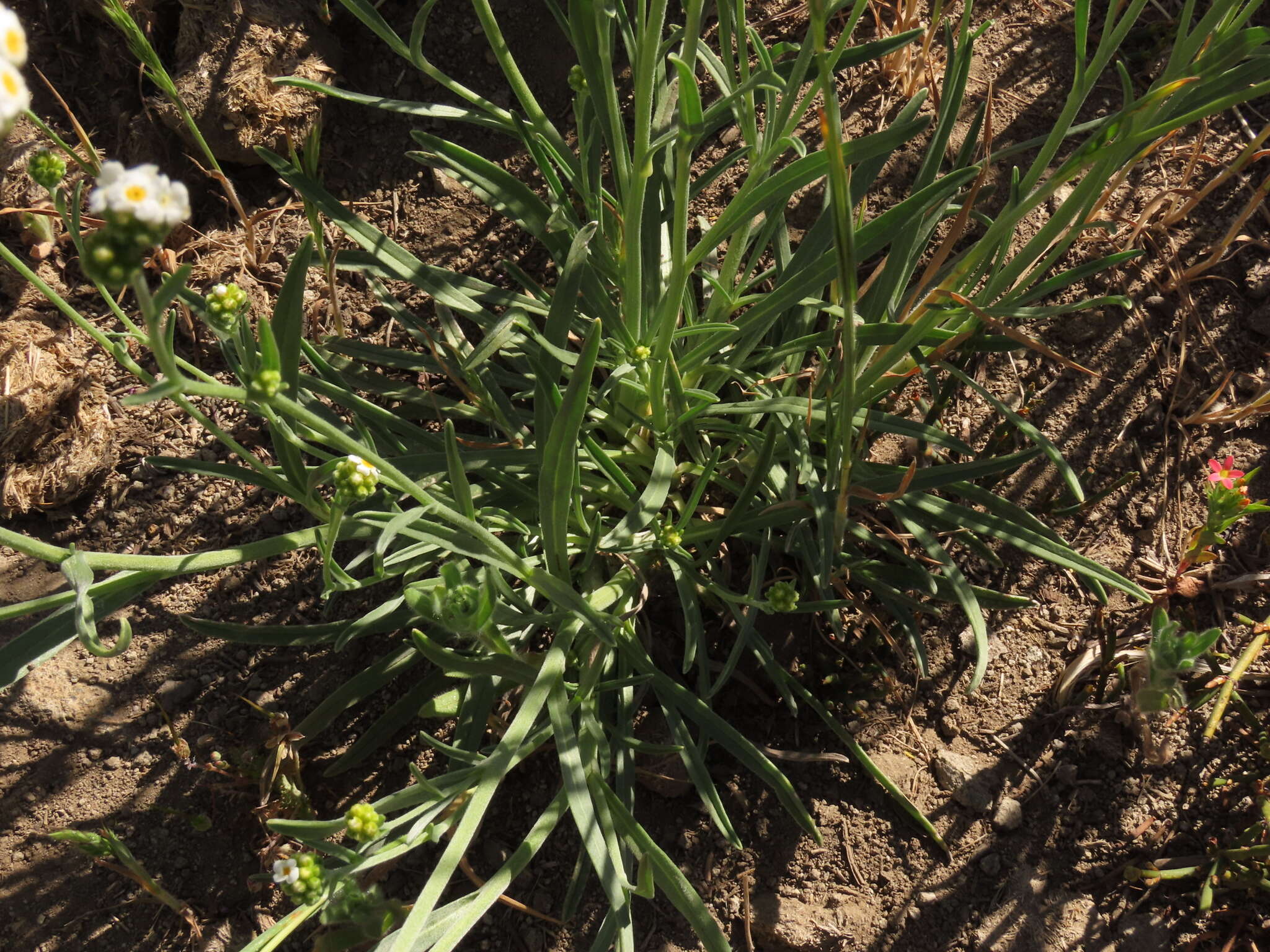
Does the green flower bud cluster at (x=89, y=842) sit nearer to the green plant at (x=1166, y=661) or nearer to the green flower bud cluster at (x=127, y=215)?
the green flower bud cluster at (x=127, y=215)

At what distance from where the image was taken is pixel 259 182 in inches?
119

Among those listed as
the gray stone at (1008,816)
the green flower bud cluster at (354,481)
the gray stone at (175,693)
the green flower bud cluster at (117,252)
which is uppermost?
the green flower bud cluster at (117,252)

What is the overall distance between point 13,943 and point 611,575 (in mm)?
1758

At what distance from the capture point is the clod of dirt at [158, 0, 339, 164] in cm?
282

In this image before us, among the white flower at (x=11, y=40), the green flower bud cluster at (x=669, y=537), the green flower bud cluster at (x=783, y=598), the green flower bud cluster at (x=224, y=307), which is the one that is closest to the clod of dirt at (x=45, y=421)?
the green flower bud cluster at (x=224, y=307)

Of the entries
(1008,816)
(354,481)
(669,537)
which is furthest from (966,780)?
(354,481)

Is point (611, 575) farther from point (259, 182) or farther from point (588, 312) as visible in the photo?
point (259, 182)

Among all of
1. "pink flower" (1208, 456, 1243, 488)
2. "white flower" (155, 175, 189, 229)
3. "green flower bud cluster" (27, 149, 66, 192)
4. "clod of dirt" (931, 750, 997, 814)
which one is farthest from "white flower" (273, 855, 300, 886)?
"pink flower" (1208, 456, 1243, 488)

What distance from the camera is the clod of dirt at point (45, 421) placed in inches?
104

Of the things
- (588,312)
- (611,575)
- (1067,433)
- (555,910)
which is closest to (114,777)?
(555,910)

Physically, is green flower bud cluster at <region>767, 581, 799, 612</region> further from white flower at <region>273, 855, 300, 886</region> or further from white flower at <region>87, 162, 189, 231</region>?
white flower at <region>87, 162, 189, 231</region>

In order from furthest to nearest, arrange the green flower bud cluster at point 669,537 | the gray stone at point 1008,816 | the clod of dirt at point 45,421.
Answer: the clod of dirt at point 45,421 → the gray stone at point 1008,816 → the green flower bud cluster at point 669,537

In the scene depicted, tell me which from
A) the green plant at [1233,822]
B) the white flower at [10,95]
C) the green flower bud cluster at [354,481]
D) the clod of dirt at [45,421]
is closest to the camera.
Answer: the white flower at [10,95]

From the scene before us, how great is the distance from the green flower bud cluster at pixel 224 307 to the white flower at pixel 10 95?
406 mm
